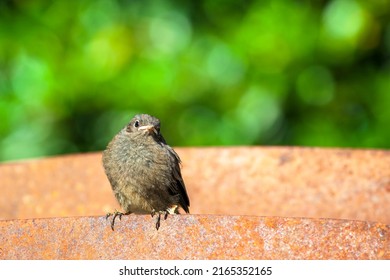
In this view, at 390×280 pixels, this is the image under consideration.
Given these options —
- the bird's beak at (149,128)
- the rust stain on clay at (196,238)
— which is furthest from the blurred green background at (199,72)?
the rust stain on clay at (196,238)

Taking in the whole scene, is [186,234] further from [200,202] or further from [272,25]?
[272,25]

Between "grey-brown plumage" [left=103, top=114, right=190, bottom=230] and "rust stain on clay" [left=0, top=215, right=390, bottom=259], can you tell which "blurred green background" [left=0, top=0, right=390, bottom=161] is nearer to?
"grey-brown plumage" [left=103, top=114, right=190, bottom=230]

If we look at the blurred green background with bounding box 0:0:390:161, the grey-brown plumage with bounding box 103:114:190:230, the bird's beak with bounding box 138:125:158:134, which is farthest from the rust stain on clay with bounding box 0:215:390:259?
the blurred green background with bounding box 0:0:390:161

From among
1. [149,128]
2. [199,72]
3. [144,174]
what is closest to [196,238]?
Answer: [144,174]

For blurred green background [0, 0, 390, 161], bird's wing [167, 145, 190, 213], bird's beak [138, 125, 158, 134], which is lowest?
bird's wing [167, 145, 190, 213]

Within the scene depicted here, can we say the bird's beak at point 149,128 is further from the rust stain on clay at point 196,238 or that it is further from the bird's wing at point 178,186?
the rust stain on clay at point 196,238

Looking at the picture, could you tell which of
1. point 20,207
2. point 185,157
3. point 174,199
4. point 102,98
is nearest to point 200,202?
point 185,157

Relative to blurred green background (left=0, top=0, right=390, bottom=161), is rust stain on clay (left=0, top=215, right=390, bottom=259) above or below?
below
